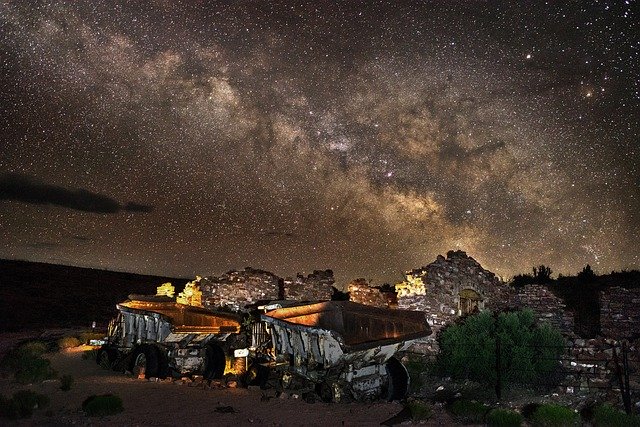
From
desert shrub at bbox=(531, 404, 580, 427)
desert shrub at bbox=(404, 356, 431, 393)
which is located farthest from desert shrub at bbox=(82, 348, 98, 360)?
desert shrub at bbox=(531, 404, 580, 427)

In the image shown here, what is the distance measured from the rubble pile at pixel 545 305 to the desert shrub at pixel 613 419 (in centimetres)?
810

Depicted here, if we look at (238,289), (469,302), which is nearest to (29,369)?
(238,289)

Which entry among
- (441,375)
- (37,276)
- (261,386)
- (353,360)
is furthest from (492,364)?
(37,276)

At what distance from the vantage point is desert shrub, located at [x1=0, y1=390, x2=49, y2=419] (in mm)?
8102

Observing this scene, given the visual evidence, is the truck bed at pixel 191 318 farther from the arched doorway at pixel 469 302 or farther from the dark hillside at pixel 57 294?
the dark hillside at pixel 57 294

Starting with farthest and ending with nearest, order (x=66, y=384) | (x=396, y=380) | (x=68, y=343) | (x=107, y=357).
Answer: (x=68, y=343) < (x=107, y=357) < (x=66, y=384) < (x=396, y=380)

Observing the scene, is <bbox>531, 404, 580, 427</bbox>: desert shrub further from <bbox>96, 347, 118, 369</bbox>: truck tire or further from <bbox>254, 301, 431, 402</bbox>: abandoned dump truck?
<bbox>96, 347, 118, 369</bbox>: truck tire

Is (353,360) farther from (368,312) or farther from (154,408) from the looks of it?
(154,408)

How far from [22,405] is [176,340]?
426cm

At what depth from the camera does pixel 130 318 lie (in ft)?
44.3

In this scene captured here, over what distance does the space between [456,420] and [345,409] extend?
1985 mm

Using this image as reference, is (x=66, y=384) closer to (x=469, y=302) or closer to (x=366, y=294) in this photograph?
(x=366, y=294)

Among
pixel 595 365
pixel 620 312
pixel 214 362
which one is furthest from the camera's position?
pixel 620 312

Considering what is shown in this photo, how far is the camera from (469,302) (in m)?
16.3
